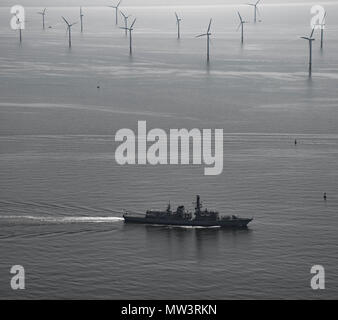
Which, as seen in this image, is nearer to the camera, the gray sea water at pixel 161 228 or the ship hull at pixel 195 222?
the gray sea water at pixel 161 228

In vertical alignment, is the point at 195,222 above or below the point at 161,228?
above

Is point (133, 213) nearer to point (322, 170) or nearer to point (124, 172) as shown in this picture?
point (124, 172)

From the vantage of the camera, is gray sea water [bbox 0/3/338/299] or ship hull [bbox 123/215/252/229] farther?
ship hull [bbox 123/215/252/229]

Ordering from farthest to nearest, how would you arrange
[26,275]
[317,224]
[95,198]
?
1. [95,198]
2. [317,224]
3. [26,275]

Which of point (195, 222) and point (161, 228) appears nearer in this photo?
point (161, 228)

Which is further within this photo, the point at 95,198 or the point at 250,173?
the point at 250,173
